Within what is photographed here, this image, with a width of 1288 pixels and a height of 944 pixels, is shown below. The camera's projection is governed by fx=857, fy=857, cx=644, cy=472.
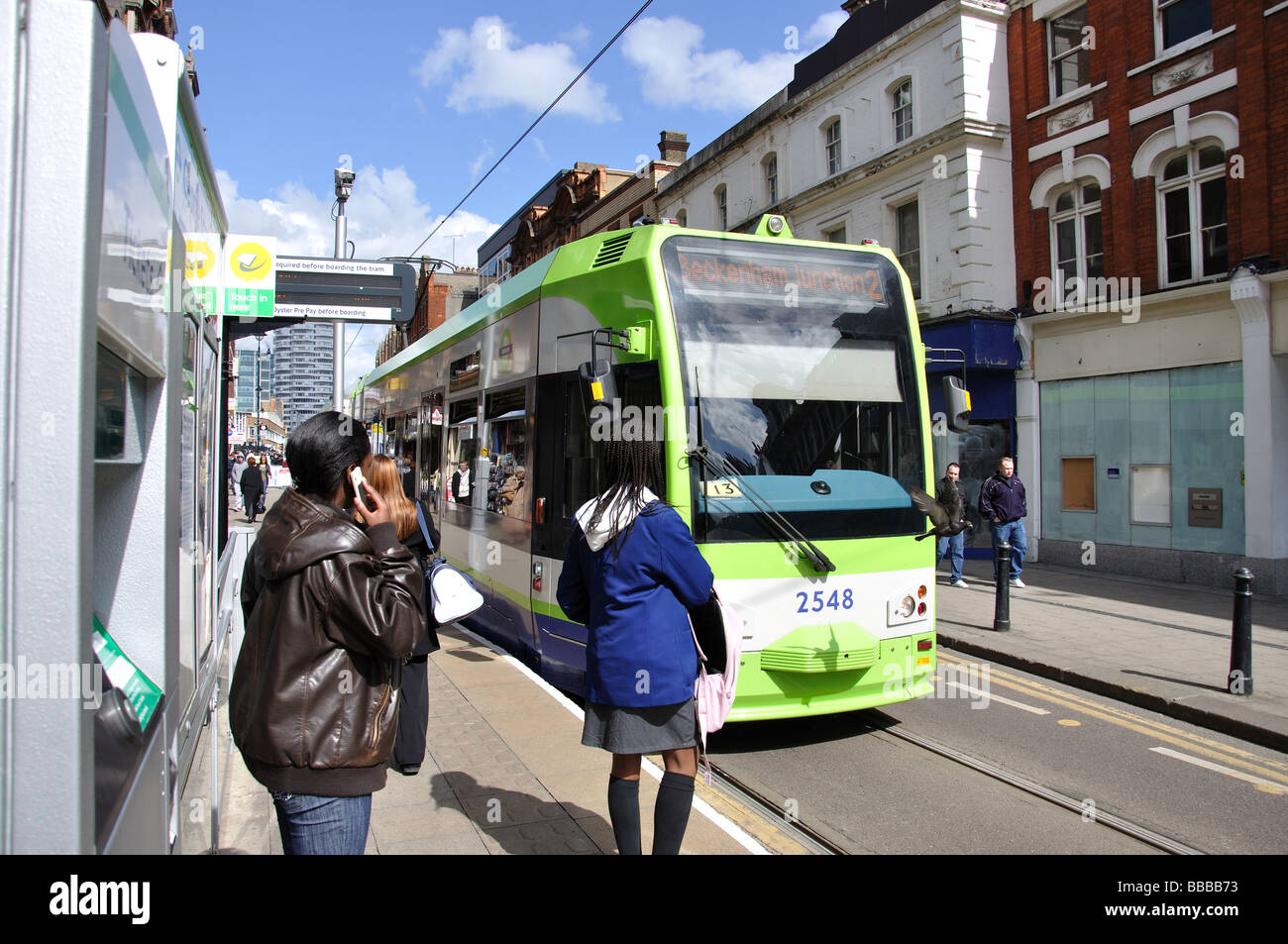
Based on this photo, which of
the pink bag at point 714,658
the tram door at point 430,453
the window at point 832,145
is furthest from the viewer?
the window at point 832,145

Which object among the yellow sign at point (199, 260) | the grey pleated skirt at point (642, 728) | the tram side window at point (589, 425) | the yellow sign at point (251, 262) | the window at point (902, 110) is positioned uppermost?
the window at point (902, 110)

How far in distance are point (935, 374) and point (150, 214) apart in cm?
1725

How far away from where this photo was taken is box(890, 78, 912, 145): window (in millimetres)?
18234

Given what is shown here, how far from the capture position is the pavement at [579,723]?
3953 millimetres

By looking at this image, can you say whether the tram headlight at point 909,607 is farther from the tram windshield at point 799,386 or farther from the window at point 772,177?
the window at point 772,177

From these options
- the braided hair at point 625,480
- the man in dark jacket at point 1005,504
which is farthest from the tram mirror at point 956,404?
the man in dark jacket at point 1005,504

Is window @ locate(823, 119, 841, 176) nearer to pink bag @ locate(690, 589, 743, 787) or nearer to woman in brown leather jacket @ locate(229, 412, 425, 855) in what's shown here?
pink bag @ locate(690, 589, 743, 787)

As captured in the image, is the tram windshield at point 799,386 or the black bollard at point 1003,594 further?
the black bollard at point 1003,594

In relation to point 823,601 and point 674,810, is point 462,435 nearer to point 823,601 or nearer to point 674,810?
point 823,601

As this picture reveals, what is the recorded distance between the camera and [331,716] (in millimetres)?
2182

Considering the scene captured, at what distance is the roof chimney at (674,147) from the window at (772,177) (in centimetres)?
952

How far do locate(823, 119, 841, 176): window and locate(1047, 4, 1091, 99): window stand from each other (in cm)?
508

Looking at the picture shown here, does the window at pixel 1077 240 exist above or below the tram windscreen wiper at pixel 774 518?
above
